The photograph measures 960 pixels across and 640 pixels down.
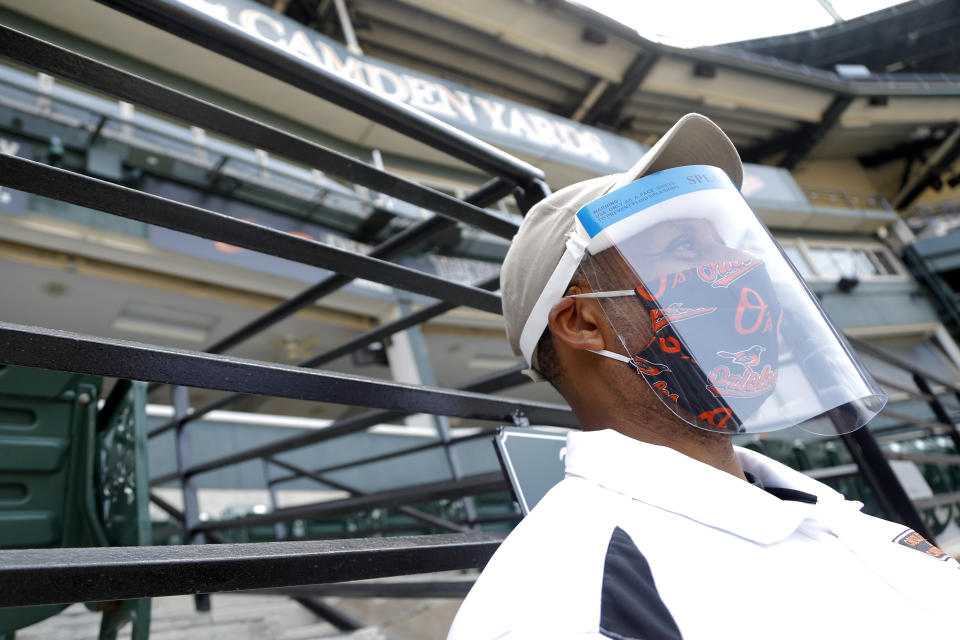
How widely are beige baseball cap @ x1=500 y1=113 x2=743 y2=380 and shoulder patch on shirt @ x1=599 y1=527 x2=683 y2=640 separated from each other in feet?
1.34

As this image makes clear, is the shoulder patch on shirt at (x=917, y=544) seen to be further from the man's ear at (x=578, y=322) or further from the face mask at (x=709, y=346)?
the man's ear at (x=578, y=322)

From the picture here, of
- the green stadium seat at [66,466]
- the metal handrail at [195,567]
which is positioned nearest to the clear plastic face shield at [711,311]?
the metal handrail at [195,567]

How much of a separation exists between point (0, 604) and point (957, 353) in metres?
20.6

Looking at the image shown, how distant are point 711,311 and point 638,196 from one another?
0.20 metres

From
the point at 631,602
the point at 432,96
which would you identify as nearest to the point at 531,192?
the point at 631,602

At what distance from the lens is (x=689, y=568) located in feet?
1.86

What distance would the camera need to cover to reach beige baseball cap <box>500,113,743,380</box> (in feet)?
2.84

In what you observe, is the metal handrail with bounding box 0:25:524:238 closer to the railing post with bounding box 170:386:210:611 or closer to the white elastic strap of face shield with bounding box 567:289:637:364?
the white elastic strap of face shield with bounding box 567:289:637:364

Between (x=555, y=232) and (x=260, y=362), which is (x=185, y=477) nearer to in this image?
(x=260, y=362)

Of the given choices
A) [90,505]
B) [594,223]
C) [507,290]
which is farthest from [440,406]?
[90,505]

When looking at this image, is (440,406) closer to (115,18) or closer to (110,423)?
(110,423)

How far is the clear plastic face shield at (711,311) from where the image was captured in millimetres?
786

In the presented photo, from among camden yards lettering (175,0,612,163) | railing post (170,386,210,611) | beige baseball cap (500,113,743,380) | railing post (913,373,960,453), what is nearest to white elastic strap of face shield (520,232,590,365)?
beige baseball cap (500,113,743,380)

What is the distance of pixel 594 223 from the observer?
842mm
